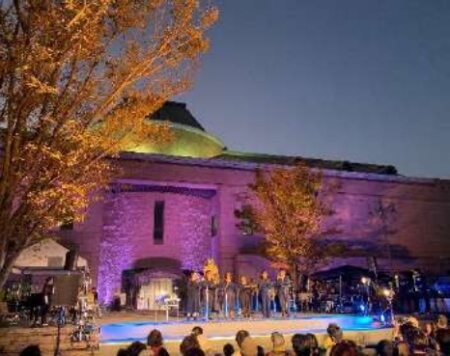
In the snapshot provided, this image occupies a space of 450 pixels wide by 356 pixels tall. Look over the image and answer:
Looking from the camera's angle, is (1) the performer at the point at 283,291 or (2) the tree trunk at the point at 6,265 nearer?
(2) the tree trunk at the point at 6,265

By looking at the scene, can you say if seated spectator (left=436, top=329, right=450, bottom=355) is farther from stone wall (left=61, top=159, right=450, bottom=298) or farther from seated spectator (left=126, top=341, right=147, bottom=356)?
stone wall (left=61, top=159, right=450, bottom=298)

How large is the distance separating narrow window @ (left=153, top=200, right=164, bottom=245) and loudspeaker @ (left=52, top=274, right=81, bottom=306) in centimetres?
1654

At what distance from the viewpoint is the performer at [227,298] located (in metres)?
17.8

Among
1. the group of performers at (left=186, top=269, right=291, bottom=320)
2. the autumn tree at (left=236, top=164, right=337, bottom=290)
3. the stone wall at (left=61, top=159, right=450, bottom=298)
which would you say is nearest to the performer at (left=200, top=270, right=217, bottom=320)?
the group of performers at (left=186, top=269, right=291, bottom=320)

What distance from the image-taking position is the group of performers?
56.4ft

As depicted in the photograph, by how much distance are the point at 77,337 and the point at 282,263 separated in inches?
667

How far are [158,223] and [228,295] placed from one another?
11346mm

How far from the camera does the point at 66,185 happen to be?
9.87 metres

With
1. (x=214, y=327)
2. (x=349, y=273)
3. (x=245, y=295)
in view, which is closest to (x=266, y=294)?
(x=245, y=295)

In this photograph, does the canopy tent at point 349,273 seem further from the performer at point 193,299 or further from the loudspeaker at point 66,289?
the loudspeaker at point 66,289

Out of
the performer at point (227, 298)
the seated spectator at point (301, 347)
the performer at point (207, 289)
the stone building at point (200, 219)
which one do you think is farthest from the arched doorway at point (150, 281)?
the seated spectator at point (301, 347)

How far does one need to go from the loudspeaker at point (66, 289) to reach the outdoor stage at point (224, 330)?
6.44ft

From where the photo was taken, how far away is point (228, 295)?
18.0 m

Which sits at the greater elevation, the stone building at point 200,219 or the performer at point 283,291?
the stone building at point 200,219
